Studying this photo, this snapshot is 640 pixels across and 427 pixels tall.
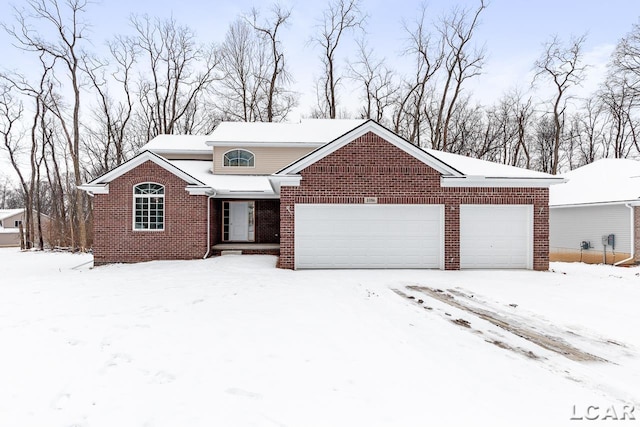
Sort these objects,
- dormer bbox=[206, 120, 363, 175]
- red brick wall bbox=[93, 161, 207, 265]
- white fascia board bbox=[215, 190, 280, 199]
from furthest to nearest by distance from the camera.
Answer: dormer bbox=[206, 120, 363, 175]
white fascia board bbox=[215, 190, 280, 199]
red brick wall bbox=[93, 161, 207, 265]

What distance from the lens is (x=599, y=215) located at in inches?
663

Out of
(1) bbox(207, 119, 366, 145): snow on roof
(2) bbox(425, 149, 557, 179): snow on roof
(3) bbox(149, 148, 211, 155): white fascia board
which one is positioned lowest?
Result: (2) bbox(425, 149, 557, 179): snow on roof

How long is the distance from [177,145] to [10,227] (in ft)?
153

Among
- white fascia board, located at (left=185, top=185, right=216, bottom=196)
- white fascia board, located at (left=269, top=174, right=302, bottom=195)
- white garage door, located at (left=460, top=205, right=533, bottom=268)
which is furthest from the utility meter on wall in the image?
white fascia board, located at (left=185, top=185, right=216, bottom=196)

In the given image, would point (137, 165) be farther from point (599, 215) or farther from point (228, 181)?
point (599, 215)

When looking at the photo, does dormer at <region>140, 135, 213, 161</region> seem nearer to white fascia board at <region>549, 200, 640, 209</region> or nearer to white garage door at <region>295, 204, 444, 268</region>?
white garage door at <region>295, 204, 444, 268</region>

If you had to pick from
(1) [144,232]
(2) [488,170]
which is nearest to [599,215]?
(2) [488,170]

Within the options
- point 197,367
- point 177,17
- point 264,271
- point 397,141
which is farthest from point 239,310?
point 177,17

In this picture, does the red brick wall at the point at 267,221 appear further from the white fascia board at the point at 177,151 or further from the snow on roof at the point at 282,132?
the white fascia board at the point at 177,151

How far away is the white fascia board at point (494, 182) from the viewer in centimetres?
1079

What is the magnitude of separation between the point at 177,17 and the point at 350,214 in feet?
81.4

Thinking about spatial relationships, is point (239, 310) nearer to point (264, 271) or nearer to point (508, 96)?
point (264, 271)

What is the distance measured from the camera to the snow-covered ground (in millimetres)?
3062

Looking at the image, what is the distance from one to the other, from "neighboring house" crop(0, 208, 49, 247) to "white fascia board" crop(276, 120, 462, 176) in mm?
48122
